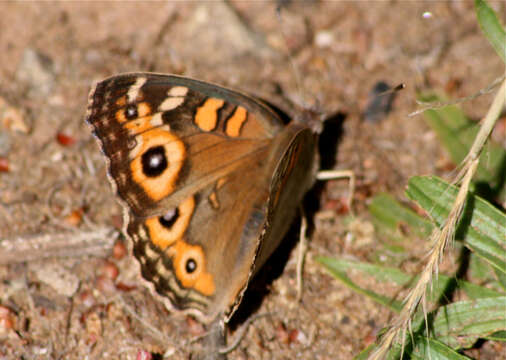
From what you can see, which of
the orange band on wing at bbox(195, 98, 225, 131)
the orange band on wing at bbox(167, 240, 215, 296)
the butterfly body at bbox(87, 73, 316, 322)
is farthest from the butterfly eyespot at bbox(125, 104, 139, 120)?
the orange band on wing at bbox(167, 240, 215, 296)

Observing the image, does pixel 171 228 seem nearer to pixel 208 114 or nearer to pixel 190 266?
pixel 190 266

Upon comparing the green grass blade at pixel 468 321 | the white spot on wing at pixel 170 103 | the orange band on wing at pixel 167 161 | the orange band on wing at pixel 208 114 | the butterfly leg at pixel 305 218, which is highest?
the white spot on wing at pixel 170 103

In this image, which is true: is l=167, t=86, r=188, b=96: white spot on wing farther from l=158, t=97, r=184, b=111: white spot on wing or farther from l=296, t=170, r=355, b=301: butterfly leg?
l=296, t=170, r=355, b=301: butterfly leg

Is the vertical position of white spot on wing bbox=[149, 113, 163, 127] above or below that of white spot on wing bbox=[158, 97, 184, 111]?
below

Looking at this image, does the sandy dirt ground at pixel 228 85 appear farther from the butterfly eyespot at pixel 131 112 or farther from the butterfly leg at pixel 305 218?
the butterfly eyespot at pixel 131 112

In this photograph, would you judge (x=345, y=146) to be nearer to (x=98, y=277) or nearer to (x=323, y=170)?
(x=323, y=170)

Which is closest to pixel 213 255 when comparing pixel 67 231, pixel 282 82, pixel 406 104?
pixel 67 231

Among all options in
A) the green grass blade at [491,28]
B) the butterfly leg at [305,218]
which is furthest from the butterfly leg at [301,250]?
the green grass blade at [491,28]
